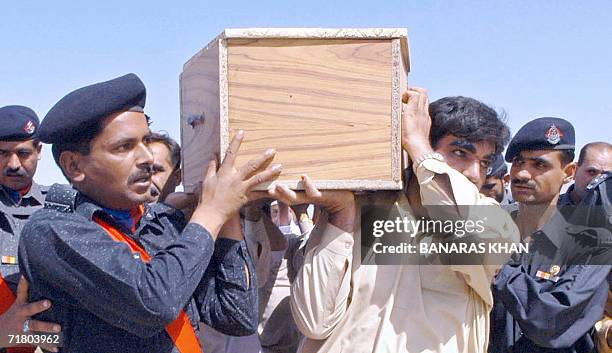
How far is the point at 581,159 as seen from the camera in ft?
17.7

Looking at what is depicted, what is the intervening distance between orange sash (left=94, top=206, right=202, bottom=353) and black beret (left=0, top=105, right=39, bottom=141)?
77.5 inches

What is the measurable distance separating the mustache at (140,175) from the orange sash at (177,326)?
0.56 ft

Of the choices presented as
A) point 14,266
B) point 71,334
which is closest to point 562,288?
point 71,334

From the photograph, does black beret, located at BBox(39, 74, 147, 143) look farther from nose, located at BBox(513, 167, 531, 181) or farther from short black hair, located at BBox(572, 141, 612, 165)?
short black hair, located at BBox(572, 141, 612, 165)

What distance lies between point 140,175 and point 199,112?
0.46 metres

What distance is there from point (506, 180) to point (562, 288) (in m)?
2.95

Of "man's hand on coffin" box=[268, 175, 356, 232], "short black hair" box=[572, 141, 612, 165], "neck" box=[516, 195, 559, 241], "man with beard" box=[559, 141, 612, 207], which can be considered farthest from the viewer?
"short black hair" box=[572, 141, 612, 165]

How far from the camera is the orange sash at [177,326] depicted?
89.2 inches

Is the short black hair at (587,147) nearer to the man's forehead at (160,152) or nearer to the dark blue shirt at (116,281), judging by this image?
the man's forehead at (160,152)

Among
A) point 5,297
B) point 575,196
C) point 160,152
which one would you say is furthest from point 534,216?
point 5,297

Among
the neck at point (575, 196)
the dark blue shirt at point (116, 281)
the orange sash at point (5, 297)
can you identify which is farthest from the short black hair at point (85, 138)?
the neck at point (575, 196)

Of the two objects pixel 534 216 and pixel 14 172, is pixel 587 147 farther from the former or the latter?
pixel 14 172

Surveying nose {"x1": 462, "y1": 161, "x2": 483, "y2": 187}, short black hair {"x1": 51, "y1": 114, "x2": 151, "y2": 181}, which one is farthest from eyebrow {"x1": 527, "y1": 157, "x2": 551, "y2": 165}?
short black hair {"x1": 51, "y1": 114, "x2": 151, "y2": 181}

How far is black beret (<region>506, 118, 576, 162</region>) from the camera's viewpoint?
11.5ft
